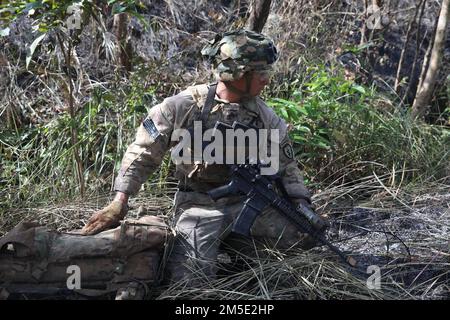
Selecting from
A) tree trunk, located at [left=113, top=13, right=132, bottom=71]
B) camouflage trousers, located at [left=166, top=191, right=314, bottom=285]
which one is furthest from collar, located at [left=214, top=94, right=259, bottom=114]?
tree trunk, located at [left=113, top=13, right=132, bottom=71]

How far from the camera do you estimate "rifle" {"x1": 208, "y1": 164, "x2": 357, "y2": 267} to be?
3.55 meters

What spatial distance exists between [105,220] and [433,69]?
12.1ft

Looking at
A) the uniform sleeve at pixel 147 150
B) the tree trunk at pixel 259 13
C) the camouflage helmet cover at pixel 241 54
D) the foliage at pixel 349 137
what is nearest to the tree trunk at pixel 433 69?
the foliage at pixel 349 137

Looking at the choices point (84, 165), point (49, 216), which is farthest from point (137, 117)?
point (49, 216)

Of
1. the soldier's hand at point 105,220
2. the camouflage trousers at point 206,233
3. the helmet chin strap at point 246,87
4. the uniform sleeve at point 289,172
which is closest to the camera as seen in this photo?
the soldier's hand at point 105,220

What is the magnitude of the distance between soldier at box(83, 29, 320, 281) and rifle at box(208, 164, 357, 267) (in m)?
0.08

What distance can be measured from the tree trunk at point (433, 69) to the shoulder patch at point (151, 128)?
298 cm

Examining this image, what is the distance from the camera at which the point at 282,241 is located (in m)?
3.73

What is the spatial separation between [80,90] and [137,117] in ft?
2.56

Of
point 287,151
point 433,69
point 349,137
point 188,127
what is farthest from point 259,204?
point 433,69

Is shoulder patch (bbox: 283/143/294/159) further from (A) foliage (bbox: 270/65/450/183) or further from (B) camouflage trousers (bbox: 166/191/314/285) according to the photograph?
(A) foliage (bbox: 270/65/450/183)

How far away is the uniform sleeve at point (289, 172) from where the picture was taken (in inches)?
150

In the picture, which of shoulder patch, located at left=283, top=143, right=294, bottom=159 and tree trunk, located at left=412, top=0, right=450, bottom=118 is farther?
tree trunk, located at left=412, top=0, right=450, bottom=118

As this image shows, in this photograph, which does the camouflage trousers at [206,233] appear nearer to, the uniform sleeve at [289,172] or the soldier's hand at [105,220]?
the uniform sleeve at [289,172]
